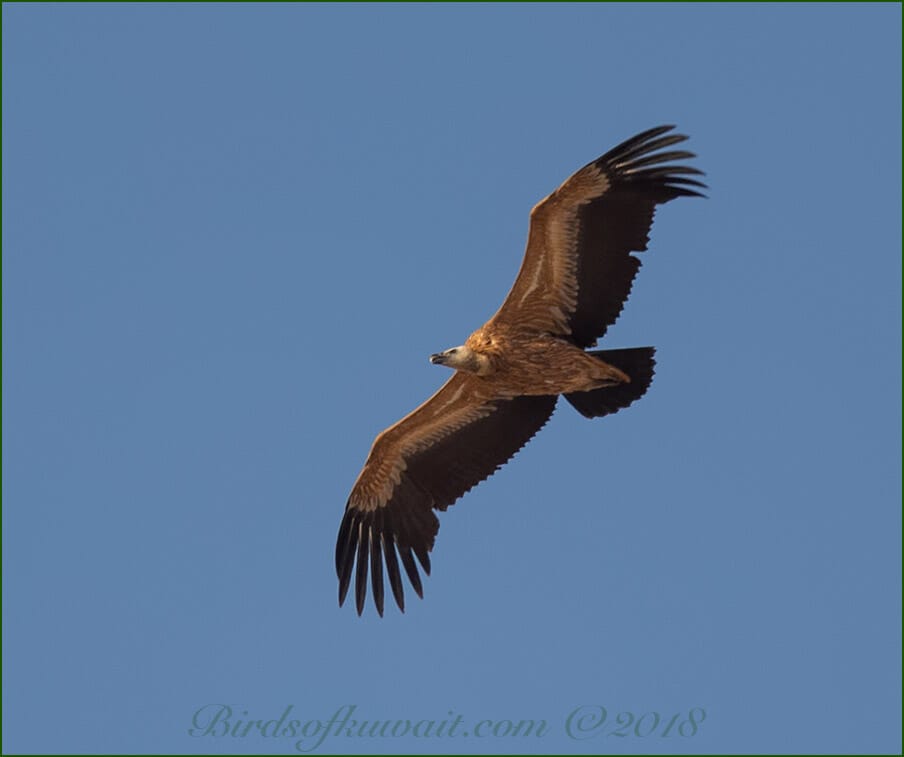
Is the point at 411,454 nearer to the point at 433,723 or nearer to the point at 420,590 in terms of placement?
the point at 420,590

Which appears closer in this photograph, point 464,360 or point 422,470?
point 464,360

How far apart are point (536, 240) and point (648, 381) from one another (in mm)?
2029

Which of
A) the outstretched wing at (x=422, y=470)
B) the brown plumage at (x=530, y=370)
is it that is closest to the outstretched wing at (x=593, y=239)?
the brown plumage at (x=530, y=370)

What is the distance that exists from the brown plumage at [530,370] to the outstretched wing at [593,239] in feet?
0.04

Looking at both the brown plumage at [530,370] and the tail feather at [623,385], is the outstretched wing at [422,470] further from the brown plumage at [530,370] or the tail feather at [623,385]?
the tail feather at [623,385]

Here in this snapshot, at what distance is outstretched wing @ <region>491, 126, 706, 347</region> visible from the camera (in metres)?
18.0

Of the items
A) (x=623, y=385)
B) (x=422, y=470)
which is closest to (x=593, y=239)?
(x=623, y=385)

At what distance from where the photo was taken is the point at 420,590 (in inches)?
790

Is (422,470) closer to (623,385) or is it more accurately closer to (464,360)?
(464,360)

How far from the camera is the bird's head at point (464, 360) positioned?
18656 millimetres

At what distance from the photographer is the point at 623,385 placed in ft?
60.8

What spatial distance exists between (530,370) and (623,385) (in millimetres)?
1107

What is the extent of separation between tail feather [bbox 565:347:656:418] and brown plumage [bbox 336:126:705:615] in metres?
0.01

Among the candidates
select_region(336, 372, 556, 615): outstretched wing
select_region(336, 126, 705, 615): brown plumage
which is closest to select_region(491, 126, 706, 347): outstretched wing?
select_region(336, 126, 705, 615): brown plumage
